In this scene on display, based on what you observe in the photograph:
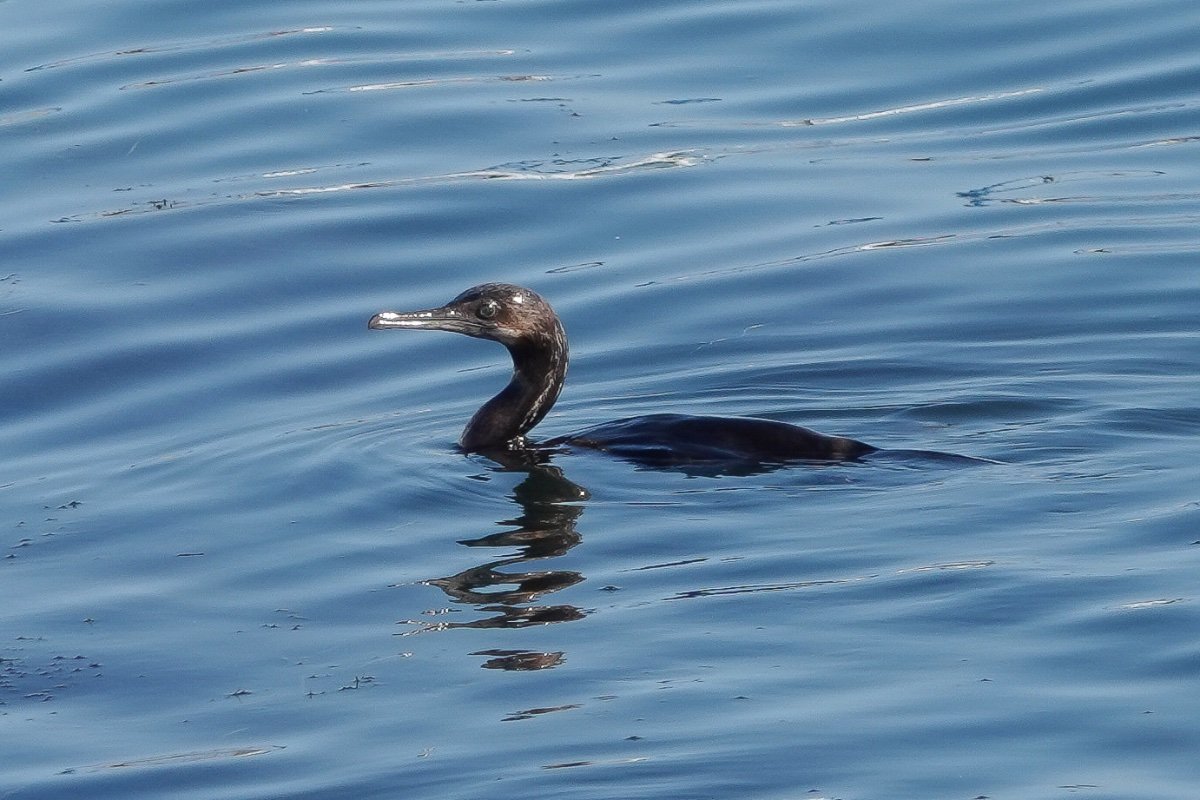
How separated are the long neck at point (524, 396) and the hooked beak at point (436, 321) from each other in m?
0.26

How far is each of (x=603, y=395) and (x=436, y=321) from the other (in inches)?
51.1

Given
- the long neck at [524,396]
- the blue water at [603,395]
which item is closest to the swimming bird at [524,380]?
the long neck at [524,396]

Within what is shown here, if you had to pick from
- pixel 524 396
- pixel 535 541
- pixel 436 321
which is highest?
pixel 436 321

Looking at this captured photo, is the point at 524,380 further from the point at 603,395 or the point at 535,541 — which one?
the point at 535,541

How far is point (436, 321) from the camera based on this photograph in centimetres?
1079

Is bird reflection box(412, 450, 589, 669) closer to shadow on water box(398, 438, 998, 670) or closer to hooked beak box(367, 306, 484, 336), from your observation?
shadow on water box(398, 438, 998, 670)

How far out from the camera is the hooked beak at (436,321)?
10.6 m

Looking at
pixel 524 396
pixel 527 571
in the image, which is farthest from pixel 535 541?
pixel 524 396

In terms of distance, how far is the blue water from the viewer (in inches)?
271

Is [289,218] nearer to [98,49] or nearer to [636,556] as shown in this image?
[98,49]

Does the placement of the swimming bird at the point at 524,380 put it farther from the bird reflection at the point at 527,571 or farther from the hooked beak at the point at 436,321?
the bird reflection at the point at 527,571

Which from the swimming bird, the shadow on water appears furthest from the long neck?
the shadow on water

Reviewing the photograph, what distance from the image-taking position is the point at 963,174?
51.5 ft

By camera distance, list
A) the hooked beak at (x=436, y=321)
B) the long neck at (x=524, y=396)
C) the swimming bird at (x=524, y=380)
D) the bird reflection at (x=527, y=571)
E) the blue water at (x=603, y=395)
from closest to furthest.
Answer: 1. the blue water at (x=603, y=395)
2. the bird reflection at (x=527, y=571)
3. the swimming bird at (x=524, y=380)
4. the hooked beak at (x=436, y=321)
5. the long neck at (x=524, y=396)
